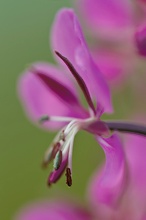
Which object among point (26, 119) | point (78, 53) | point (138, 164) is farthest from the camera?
point (26, 119)

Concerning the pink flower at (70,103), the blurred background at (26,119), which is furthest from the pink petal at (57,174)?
the blurred background at (26,119)

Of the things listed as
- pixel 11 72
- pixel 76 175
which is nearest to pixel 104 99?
pixel 76 175

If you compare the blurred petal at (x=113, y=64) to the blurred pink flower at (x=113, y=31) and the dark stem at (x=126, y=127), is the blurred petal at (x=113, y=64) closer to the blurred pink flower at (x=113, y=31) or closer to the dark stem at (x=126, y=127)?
the blurred pink flower at (x=113, y=31)

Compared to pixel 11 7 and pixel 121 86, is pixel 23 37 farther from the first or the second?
pixel 121 86

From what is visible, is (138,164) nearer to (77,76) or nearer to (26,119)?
(77,76)

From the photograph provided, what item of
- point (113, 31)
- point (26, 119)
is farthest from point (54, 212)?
point (26, 119)

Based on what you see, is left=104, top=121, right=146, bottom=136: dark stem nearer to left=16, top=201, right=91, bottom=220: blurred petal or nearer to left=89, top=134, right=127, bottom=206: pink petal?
left=89, top=134, right=127, bottom=206: pink petal

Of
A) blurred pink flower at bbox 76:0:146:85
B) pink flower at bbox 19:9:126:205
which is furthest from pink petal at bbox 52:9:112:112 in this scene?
blurred pink flower at bbox 76:0:146:85
